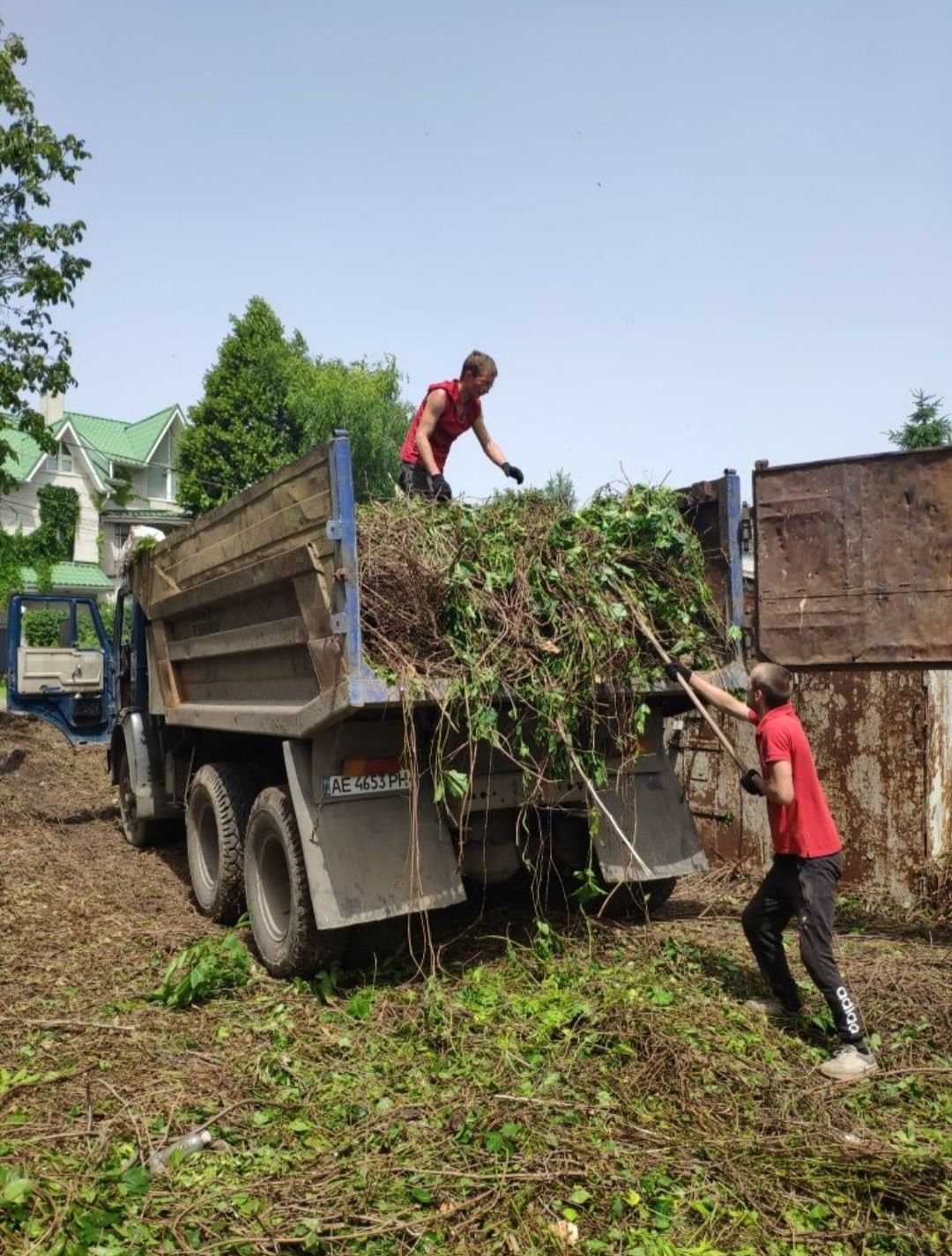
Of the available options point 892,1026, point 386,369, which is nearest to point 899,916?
point 892,1026

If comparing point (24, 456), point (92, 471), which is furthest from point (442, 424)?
point (92, 471)

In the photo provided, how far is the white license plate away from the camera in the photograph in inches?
171

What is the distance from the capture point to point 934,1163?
2955 mm

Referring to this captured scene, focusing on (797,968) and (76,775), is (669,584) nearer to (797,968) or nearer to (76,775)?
(797,968)

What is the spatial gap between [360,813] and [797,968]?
220 centimetres

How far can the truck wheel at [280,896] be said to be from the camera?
4469mm

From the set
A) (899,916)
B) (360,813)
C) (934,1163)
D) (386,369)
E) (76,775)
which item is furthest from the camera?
(386,369)

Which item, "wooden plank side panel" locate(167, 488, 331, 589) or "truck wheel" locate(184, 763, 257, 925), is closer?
"wooden plank side panel" locate(167, 488, 331, 589)

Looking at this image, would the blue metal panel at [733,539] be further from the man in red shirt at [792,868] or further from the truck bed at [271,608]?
the truck bed at [271,608]

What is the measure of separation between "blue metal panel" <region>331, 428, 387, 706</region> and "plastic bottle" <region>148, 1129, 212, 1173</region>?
1556 mm

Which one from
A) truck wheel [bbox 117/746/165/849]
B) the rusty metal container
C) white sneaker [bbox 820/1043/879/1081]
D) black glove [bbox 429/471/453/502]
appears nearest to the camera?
white sneaker [bbox 820/1043/879/1081]

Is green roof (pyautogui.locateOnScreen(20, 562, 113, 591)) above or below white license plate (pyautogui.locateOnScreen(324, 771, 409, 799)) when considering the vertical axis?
above

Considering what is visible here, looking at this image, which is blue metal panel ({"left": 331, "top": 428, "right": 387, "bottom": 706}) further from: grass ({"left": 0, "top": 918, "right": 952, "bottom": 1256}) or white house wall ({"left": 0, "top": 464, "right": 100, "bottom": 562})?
white house wall ({"left": 0, "top": 464, "right": 100, "bottom": 562})

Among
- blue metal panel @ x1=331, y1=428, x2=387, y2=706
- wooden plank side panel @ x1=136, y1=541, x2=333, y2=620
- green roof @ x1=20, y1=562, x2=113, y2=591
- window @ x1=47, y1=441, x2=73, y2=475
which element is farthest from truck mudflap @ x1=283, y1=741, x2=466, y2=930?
window @ x1=47, y1=441, x2=73, y2=475
